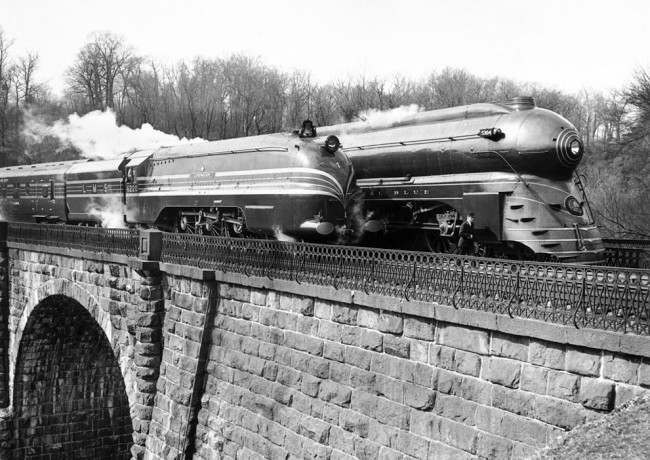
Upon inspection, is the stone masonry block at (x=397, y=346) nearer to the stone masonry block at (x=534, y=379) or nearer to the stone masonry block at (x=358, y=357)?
the stone masonry block at (x=358, y=357)

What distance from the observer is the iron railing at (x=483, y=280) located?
6949 millimetres

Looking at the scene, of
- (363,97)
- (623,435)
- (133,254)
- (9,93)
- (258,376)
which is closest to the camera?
(623,435)

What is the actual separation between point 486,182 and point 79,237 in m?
10.2

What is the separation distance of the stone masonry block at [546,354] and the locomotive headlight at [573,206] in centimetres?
476

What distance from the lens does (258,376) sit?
37.3ft

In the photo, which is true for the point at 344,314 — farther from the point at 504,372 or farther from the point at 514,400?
the point at 514,400

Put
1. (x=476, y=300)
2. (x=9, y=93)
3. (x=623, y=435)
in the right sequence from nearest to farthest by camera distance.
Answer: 1. (x=623, y=435)
2. (x=476, y=300)
3. (x=9, y=93)

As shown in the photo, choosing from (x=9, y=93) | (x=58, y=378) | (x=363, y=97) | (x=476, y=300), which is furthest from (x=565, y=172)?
(x=9, y=93)

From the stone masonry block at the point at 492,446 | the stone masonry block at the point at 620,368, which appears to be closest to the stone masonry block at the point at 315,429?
the stone masonry block at the point at 492,446

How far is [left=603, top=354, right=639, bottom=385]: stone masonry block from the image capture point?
21.7 ft

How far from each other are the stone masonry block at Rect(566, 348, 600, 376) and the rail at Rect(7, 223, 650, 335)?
0.88 ft

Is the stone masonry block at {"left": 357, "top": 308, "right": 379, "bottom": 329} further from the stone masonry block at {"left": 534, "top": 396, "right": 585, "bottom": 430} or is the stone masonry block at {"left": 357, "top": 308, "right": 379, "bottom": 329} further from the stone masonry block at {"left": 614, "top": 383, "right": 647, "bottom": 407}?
the stone masonry block at {"left": 614, "top": 383, "right": 647, "bottom": 407}

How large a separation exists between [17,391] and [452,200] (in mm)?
14575

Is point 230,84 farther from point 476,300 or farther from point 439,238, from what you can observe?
point 476,300
